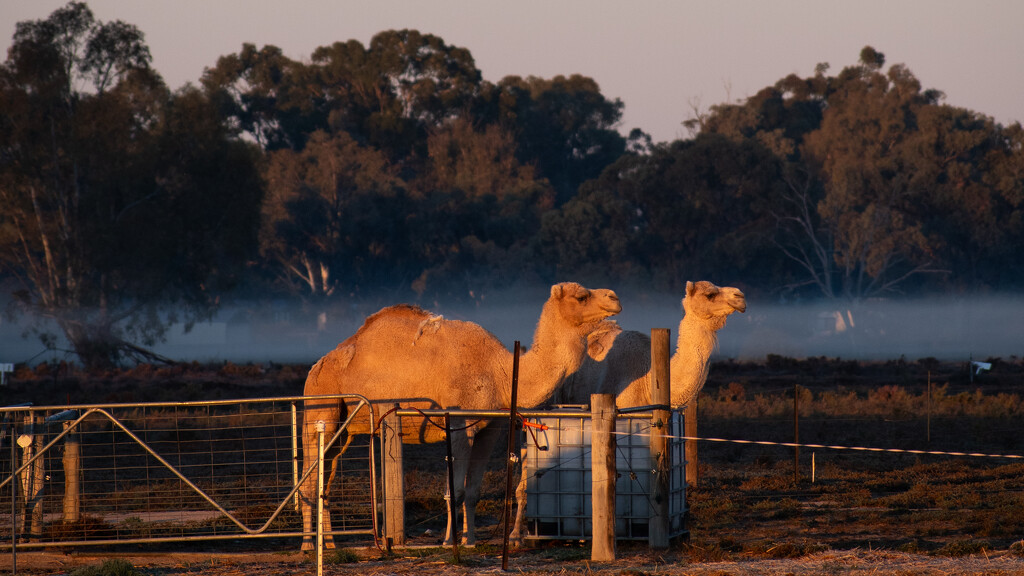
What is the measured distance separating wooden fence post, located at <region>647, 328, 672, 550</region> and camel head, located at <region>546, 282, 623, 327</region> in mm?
479

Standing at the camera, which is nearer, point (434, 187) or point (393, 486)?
point (393, 486)

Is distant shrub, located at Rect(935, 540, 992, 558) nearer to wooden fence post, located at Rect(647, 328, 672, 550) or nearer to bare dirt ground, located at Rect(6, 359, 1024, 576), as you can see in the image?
bare dirt ground, located at Rect(6, 359, 1024, 576)

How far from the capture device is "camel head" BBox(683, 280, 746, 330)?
11570mm

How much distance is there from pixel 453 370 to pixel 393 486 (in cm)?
137

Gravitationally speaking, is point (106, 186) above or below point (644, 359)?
above

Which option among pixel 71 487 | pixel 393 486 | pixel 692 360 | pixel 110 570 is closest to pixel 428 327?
pixel 393 486

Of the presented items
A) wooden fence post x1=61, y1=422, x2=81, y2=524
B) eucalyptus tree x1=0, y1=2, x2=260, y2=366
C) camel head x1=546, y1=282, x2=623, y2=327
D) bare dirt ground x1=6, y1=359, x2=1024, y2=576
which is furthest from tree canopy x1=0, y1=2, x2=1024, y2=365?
camel head x1=546, y1=282, x2=623, y2=327

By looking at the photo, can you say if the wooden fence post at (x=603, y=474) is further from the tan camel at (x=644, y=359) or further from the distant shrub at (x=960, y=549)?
the distant shrub at (x=960, y=549)

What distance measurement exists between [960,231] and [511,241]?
2659cm

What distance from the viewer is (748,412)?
25453 millimetres

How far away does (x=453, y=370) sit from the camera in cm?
1162

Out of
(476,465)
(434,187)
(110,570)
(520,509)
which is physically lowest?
(110,570)

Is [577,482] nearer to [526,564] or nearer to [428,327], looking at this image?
[526,564]

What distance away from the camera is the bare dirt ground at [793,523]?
9969 mm
